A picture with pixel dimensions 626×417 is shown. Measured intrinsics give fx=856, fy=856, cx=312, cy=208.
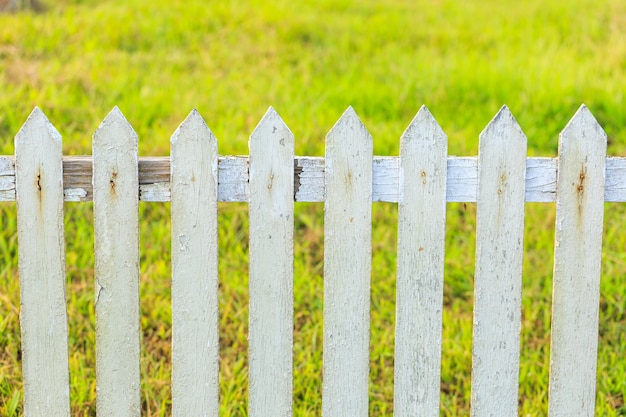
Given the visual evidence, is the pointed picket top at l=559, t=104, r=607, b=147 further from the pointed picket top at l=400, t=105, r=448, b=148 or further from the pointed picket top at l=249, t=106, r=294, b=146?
the pointed picket top at l=249, t=106, r=294, b=146

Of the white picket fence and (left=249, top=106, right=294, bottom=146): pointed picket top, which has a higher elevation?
(left=249, top=106, right=294, bottom=146): pointed picket top

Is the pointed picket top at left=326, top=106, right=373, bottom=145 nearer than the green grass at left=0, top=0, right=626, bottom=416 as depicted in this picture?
Yes

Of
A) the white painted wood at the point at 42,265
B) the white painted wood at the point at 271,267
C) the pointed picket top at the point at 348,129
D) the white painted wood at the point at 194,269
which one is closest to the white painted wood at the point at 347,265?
the pointed picket top at the point at 348,129

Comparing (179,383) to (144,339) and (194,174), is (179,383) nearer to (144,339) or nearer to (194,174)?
(194,174)

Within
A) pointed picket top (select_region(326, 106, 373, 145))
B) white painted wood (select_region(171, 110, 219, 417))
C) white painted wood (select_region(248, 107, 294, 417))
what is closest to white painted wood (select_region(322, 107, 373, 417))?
pointed picket top (select_region(326, 106, 373, 145))

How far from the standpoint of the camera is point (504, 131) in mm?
2320

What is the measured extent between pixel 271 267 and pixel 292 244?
0.28 ft

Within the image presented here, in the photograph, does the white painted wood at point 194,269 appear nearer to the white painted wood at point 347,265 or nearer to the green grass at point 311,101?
the white painted wood at point 347,265

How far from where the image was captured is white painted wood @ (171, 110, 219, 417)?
2271mm

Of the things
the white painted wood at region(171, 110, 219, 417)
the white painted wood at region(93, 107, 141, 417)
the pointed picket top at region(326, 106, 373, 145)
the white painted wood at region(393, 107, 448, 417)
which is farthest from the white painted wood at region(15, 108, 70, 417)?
the white painted wood at region(393, 107, 448, 417)

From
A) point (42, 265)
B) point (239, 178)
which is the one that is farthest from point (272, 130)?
point (42, 265)

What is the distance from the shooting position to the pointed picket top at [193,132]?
226 centimetres

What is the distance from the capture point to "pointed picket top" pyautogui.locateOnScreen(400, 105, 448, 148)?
228cm

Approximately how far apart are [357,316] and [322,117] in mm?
3086
